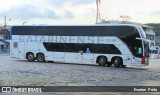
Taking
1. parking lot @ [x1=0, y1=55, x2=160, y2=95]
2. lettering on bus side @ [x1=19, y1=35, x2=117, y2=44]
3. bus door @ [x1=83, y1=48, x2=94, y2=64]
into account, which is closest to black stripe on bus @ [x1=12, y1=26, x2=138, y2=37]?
lettering on bus side @ [x1=19, y1=35, x2=117, y2=44]

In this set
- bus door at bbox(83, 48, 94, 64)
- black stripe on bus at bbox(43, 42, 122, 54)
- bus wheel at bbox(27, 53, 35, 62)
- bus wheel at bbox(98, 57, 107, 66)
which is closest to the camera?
black stripe on bus at bbox(43, 42, 122, 54)

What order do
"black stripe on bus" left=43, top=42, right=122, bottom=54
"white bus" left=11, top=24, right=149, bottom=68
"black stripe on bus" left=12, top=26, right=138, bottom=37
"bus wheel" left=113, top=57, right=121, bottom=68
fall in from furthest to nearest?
"black stripe on bus" left=43, top=42, right=122, bottom=54 < "bus wheel" left=113, top=57, right=121, bottom=68 < "black stripe on bus" left=12, top=26, right=138, bottom=37 < "white bus" left=11, top=24, right=149, bottom=68

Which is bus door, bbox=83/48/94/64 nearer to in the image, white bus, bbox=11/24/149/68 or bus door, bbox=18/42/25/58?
white bus, bbox=11/24/149/68

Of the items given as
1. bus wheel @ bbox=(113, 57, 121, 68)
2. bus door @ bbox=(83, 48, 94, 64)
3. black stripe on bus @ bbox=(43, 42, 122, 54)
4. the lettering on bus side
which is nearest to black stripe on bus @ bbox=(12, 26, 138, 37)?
the lettering on bus side

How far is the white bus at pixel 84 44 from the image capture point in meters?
32.4

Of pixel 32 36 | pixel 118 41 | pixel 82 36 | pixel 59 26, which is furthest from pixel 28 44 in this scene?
pixel 118 41

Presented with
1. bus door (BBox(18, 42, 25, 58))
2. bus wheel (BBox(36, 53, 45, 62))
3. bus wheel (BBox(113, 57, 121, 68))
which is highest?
bus door (BBox(18, 42, 25, 58))

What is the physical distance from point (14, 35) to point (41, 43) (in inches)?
124

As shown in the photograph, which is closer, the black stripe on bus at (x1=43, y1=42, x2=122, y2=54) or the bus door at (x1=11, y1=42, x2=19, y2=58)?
the black stripe on bus at (x1=43, y1=42, x2=122, y2=54)

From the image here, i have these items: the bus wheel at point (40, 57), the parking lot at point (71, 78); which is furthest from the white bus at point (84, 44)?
the parking lot at point (71, 78)

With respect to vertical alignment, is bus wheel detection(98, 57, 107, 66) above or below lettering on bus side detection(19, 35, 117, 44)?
below

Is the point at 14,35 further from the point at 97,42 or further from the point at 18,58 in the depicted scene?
the point at 97,42

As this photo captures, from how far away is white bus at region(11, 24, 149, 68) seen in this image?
106 feet

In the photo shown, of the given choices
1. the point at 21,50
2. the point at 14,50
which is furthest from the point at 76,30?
the point at 14,50
